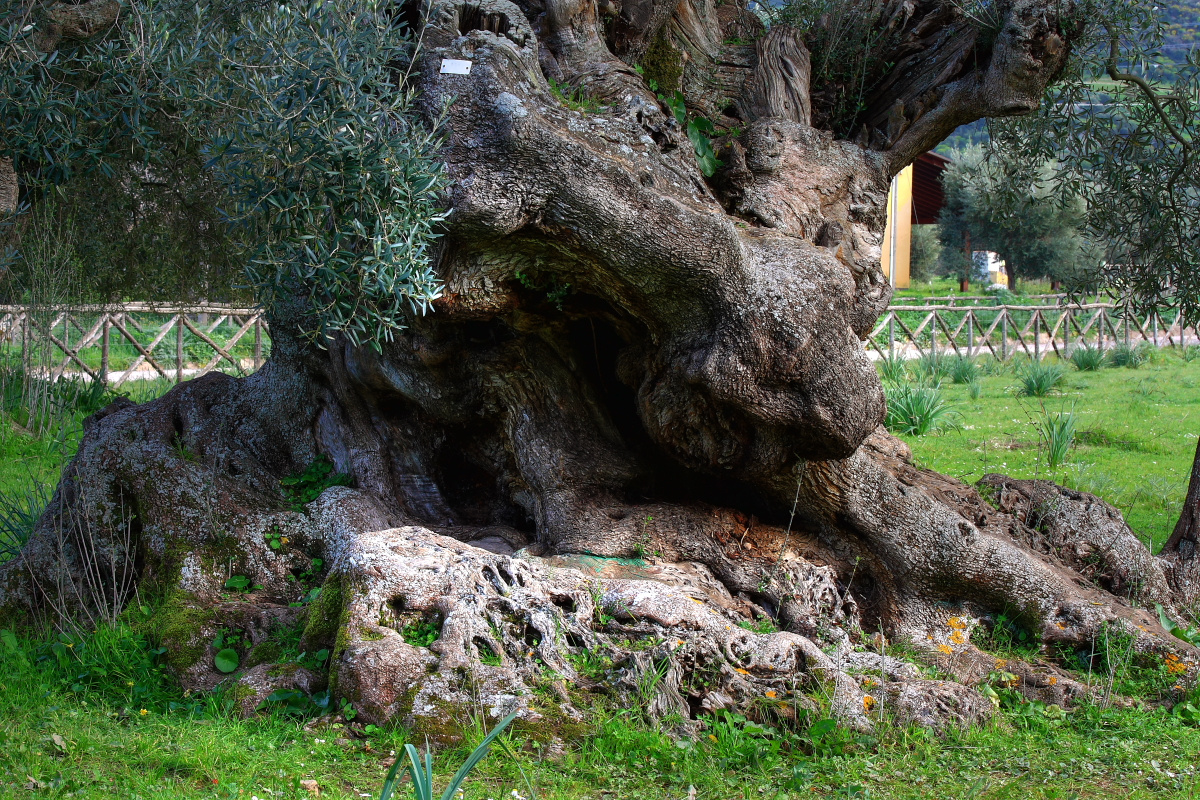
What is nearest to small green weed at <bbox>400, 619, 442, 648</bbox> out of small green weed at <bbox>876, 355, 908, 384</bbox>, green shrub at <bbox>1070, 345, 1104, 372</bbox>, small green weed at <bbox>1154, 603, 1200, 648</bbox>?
small green weed at <bbox>1154, 603, 1200, 648</bbox>

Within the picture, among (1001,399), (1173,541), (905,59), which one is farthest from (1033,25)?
(1001,399)

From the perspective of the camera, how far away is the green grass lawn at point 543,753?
3816 millimetres

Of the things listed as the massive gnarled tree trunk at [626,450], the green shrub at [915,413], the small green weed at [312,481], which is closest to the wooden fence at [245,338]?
the green shrub at [915,413]

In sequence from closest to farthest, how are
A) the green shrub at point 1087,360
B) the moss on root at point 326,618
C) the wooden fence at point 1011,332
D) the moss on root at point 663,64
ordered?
1. the moss on root at point 326,618
2. the moss on root at point 663,64
3. the green shrub at point 1087,360
4. the wooden fence at point 1011,332

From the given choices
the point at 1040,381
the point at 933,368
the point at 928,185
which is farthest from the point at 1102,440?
the point at 928,185

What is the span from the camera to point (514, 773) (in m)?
3.93

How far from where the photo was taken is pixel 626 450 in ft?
20.0

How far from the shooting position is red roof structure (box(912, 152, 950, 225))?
34.4 metres

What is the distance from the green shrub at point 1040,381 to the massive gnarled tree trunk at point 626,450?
32.2ft

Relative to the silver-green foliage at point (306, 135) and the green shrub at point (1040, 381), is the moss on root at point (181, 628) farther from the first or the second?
the green shrub at point (1040, 381)

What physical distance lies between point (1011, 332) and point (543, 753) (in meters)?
24.5

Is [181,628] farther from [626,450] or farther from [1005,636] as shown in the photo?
[1005,636]

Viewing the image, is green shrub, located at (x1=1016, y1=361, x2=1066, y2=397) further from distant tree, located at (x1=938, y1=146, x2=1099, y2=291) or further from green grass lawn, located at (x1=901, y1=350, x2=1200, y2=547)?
distant tree, located at (x1=938, y1=146, x2=1099, y2=291)

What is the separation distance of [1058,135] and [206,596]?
721 centimetres
